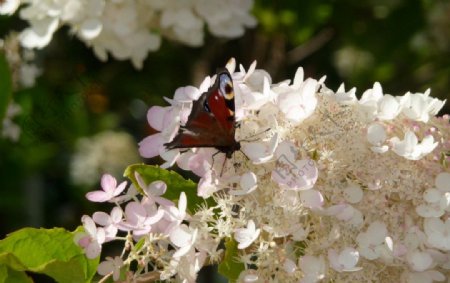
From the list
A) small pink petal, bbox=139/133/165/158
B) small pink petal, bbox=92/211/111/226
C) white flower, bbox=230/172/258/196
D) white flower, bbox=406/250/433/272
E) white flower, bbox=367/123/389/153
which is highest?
white flower, bbox=367/123/389/153

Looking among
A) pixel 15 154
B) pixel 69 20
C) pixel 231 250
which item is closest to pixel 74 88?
pixel 15 154

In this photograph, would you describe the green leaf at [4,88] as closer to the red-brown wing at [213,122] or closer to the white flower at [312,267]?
the red-brown wing at [213,122]

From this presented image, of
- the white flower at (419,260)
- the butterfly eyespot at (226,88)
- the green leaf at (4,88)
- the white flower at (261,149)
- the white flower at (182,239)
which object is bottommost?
the green leaf at (4,88)

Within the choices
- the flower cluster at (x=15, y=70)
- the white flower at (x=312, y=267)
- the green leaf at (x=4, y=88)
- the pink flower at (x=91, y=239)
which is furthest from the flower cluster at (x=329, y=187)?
the flower cluster at (x=15, y=70)

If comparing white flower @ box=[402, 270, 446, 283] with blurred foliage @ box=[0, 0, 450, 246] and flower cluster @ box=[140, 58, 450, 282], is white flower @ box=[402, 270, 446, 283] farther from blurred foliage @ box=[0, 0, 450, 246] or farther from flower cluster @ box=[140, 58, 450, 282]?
blurred foliage @ box=[0, 0, 450, 246]

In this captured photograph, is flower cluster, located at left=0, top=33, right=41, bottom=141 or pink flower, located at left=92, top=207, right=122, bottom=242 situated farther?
flower cluster, located at left=0, top=33, right=41, bottom=141

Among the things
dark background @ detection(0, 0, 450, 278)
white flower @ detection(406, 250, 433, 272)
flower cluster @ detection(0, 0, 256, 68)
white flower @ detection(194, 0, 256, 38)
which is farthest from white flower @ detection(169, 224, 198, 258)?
dark background @ detection(0, 0, 450, 278)

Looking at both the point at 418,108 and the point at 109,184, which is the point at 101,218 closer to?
the point at 109,184
